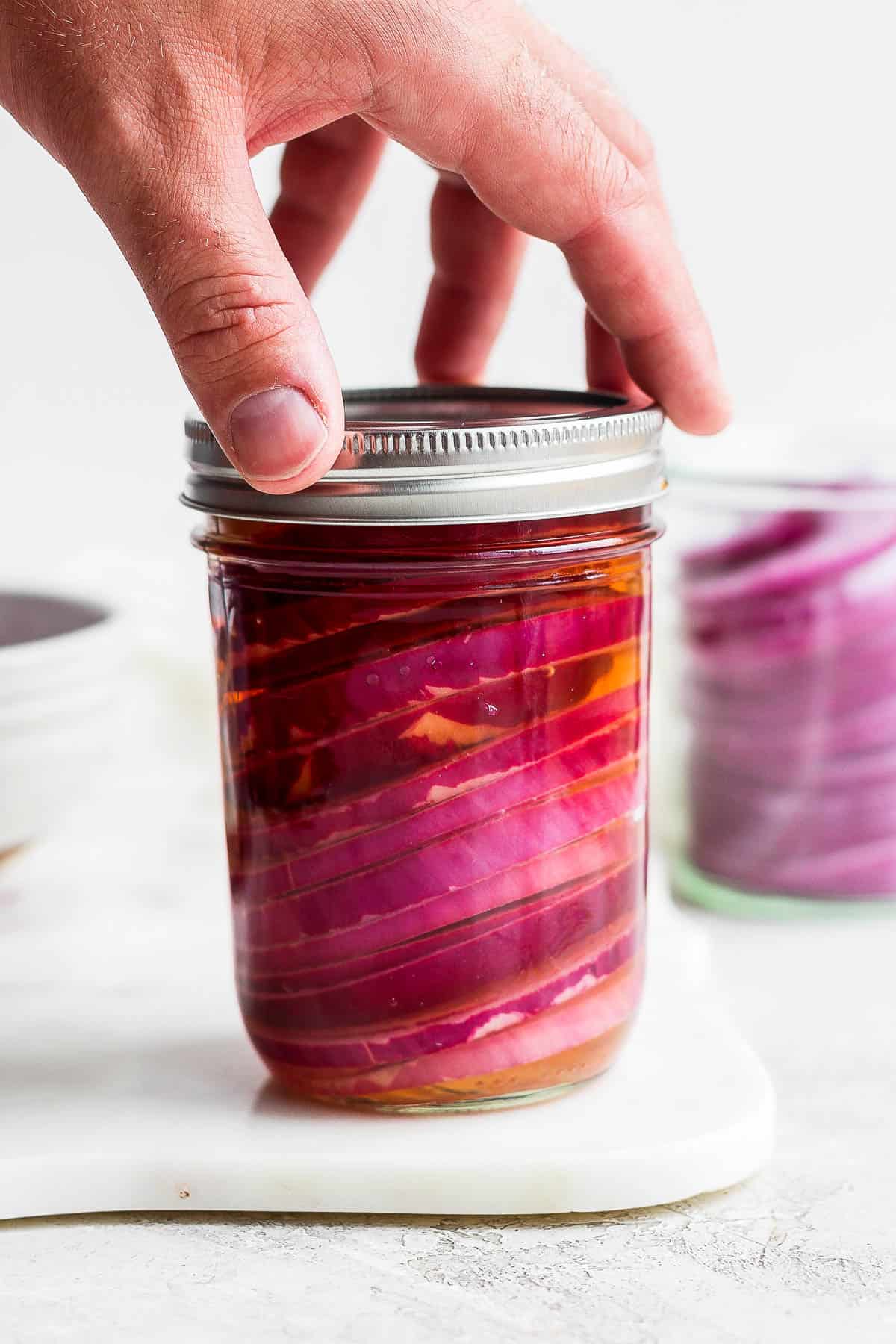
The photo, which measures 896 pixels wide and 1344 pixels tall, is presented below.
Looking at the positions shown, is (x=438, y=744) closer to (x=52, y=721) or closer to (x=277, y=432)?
(x=277, y=432)

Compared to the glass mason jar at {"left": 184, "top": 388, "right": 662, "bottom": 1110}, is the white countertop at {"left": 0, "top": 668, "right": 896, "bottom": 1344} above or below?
below

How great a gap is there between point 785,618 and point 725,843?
0.13 metres

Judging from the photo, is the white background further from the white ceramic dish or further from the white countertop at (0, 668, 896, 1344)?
the white countertop at (0, 668, 896, 1344)

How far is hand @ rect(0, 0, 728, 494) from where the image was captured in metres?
0.42

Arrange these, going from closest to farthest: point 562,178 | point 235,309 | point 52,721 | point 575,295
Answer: point 235,309 < point 562,178 < point 52,721 < point 575,295

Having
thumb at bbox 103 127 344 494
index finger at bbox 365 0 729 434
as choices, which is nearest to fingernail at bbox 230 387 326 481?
thumb at bbox 103 127 344 494

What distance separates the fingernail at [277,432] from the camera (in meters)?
0.42

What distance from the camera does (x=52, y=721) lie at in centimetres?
70

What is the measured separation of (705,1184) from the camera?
0.51m

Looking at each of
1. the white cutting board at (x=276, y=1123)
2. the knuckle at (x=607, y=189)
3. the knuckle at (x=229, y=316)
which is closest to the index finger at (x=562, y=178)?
the knuckle at (x=607, y=189)

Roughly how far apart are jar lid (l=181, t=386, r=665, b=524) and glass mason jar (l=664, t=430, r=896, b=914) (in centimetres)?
24

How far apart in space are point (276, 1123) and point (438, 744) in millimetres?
158

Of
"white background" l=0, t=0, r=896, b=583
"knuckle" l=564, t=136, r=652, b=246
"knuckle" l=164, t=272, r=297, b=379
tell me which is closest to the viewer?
"knuckle" l=164, t=272, r=297, b=379

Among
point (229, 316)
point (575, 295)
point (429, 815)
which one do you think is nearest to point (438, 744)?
point (429, 815)
